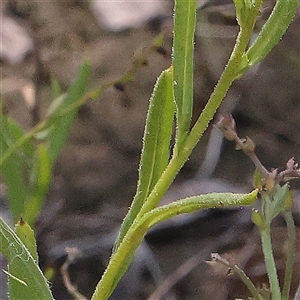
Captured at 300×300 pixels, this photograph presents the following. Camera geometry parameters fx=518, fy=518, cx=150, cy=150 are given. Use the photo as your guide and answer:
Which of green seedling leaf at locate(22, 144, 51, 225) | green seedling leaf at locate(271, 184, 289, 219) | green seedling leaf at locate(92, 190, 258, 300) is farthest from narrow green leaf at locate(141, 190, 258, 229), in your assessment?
green seedling leaf at locate(22, 144, 51, 225)

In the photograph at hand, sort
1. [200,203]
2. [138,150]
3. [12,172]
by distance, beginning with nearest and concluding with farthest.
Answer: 1. [200,203]
2. [12,172]
3. [138,150]

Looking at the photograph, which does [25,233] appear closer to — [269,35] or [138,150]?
[269,35]

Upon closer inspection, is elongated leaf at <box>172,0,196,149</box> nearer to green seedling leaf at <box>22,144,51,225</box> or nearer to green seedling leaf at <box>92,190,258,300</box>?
green seedling leaf at <box>92,190,258,300</box>

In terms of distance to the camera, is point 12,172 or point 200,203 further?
point 12,172

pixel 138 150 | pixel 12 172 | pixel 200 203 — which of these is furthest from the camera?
pixel 138 150

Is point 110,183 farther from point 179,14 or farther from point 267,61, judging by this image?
point 179,14

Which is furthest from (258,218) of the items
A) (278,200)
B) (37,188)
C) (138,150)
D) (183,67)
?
(138,150)
